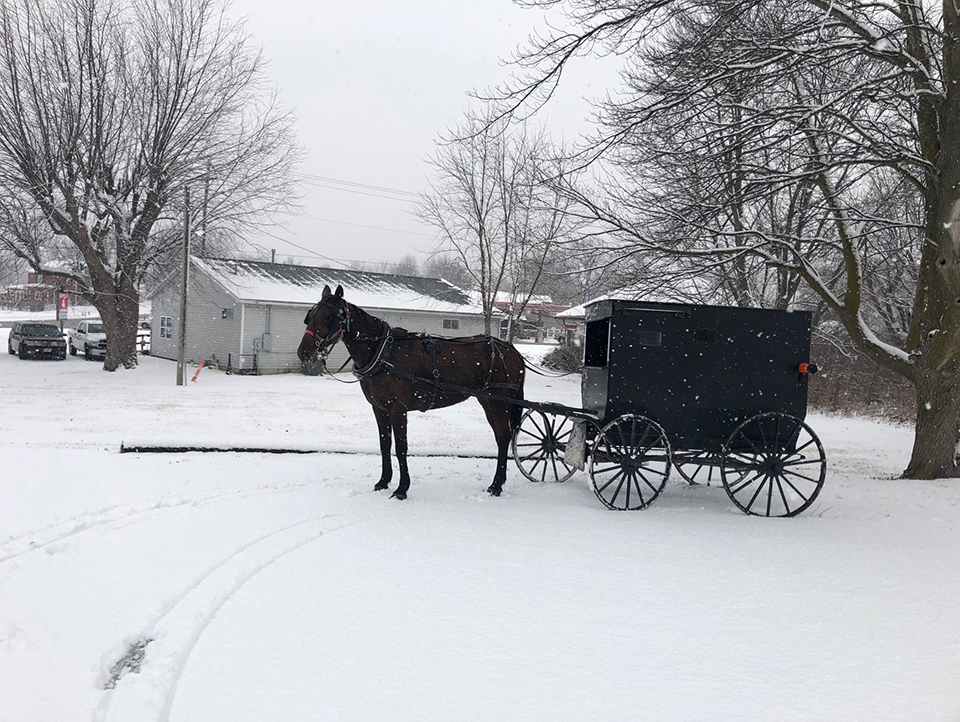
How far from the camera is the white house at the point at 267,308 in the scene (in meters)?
28.9

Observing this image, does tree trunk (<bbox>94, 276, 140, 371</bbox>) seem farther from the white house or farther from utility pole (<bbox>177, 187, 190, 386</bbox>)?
utility pole (<bbox>177, 187, 190, 386</bbox>)

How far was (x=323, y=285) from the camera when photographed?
30.5 meters

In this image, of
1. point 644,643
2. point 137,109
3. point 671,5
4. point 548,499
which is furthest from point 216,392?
point 644,643

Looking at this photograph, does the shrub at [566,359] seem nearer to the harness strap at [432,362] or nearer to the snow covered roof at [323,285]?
the snow covered roof at [323,285]

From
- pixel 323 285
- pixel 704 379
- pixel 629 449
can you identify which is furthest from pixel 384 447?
pixel 323 285

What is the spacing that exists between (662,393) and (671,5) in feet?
16.2

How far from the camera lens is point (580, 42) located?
26.9 feet

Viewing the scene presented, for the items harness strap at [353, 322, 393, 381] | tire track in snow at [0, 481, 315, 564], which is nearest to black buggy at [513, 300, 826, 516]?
harness strap at [353, 322, 393, 381]

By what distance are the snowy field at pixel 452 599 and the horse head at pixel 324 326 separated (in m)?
1.66

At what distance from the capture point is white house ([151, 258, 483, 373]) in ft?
94.8

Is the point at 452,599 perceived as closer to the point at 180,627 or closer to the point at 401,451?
the point at 180,627

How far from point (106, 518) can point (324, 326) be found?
2.80 m

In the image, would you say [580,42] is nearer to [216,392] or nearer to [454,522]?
[454,522]

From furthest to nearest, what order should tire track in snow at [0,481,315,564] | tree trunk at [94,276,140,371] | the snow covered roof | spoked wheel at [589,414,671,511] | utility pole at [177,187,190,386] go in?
the snow covered roof
tree trunk at [94,276,140,371]
utility pole at [177,187,190,386]
spoked wheel at [589,414,671,511]
tire track in snow at [0,481,315,564]
